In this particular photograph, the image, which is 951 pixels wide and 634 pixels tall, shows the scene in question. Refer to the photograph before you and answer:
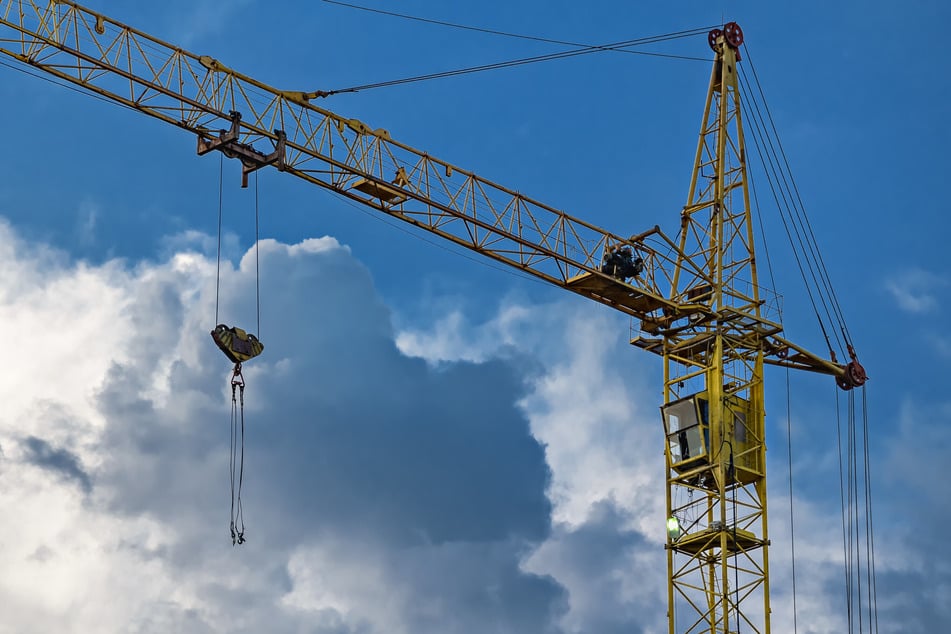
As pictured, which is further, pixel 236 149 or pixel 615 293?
pixel 615 293

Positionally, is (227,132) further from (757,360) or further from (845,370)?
(845,370)

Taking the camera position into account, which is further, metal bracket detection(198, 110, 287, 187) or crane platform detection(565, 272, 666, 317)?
crane platform detection(565, 272, 666, 317)

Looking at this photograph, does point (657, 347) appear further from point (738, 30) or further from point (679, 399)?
point (738, 30)

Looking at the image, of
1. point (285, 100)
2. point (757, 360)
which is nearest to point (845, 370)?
point (757, 360)

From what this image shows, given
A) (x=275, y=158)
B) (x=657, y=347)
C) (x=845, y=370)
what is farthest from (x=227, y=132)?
(x=845, y=370)

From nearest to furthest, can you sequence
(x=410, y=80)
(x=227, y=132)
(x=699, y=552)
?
(x=227, y=132), (x=699, y=552), (x=410, y=80)

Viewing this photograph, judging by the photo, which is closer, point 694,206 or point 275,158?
point 275,158

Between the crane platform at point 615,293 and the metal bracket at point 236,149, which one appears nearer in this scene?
the metal bracket at point 236,149

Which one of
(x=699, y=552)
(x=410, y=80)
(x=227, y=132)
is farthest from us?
(x=410, y=80)

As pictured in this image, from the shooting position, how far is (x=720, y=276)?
10712 centimetres

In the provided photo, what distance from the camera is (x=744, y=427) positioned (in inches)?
4126

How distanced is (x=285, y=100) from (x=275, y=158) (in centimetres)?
360

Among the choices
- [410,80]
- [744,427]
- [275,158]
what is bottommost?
[744,427]

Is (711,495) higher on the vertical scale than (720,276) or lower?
lower
